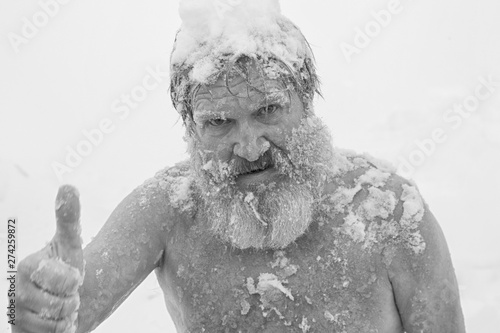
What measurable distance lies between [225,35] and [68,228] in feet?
2.76

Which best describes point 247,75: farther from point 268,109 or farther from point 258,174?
point 258,174

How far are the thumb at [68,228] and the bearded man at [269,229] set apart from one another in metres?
0.37

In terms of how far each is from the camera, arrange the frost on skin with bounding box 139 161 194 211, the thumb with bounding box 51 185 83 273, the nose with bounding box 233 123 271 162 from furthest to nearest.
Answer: the frost on skin with bounding box 139 161 194 211 → the nose with bounding box 233 123 271 162 → the thumb with bounding box 51 185 83 273

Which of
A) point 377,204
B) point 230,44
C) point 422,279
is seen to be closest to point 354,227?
point 377,204

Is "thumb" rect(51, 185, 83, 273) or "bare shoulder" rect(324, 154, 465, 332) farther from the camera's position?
"bare shoulder" rect(324, 154, 465, 332)

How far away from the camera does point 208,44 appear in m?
2.23

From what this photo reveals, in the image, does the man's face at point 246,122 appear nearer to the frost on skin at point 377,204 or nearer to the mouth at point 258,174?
the mouth at point 258,174

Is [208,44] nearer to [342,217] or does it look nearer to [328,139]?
[328,139]

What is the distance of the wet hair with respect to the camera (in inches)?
85.0

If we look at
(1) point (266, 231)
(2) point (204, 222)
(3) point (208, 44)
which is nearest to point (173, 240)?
(2) point (204, 222)

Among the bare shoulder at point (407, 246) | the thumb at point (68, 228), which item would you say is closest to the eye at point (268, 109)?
the bare shoulder at point (407, 246)

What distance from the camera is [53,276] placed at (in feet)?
5.55

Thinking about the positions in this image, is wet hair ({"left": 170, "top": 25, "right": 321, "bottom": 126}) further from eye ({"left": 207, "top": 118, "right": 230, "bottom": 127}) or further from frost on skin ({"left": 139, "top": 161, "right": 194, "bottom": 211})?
frost on skin ({"left": 139, "top": 161, "right": 194, "bottom": 211})

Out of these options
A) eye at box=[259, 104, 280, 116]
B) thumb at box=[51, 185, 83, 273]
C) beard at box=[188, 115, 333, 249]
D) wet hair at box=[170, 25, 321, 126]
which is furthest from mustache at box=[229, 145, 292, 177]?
thumb at box=[51, 185, 83, 273]
